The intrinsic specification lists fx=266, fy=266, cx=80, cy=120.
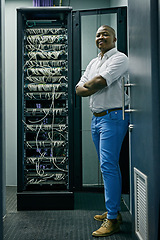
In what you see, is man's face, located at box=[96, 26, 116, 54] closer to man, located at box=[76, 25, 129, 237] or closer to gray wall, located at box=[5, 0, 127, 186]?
man, located at box=[76, 25, 129, 237]

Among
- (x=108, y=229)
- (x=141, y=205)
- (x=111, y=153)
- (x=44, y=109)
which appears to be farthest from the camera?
(x=44, y=109)

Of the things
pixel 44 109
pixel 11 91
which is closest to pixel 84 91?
pixel 44 109

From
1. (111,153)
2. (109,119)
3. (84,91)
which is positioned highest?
(84,91)

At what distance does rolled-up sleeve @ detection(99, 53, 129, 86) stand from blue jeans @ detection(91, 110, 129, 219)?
0.29 meters

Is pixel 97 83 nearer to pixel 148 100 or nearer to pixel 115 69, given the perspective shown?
pixel 115 69

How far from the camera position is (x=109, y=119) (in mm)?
2293

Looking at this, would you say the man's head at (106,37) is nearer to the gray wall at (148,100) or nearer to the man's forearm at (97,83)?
the man's forearm at (97,83)

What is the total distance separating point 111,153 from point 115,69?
72cm

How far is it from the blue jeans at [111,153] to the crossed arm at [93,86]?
25cm

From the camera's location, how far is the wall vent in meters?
1.48

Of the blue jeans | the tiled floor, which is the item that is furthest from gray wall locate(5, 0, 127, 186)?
the blue jeans

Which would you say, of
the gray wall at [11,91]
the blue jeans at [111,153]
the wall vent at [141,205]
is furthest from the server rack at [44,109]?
the wall vent at [141,205]

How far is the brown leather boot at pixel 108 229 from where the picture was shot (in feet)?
6.92

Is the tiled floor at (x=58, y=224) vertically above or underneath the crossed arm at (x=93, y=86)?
underneath
